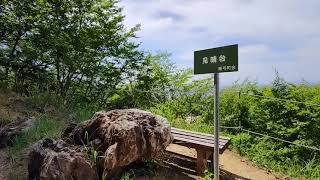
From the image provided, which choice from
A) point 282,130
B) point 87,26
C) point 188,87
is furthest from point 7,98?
point 282,130

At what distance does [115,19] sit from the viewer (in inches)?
442

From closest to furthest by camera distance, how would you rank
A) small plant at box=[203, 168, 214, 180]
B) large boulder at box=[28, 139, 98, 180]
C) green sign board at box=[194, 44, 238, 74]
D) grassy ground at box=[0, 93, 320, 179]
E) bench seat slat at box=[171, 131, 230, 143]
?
green sign board at box=[194, 44, 238, 74] → large boulder at box=[28, 139, 98, 180] → small plant at box=[203, 168, 214, 180] → bench seat slat at box=[171, 131, 230, 143] → grassy ground at box=[0, 93, 320, 179]

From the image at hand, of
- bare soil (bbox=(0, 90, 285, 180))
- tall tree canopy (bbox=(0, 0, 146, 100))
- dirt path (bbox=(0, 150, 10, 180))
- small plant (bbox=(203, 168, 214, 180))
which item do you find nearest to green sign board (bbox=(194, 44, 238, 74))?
small plant (bbox=(203, 168, 214, 180))

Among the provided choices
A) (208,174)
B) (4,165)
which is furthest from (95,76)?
(208,174)

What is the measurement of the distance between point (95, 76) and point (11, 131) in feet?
16.9

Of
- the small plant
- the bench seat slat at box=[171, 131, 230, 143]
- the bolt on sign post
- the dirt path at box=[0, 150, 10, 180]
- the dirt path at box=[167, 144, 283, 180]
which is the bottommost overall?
the dirt path at box=[167, 144, 283, 180]

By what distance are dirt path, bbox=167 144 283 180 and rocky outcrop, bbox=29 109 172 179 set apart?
1363 mm

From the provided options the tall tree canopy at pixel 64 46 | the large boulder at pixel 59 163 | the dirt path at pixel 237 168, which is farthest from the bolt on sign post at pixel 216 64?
the tall tree canopy at pixel 64 46

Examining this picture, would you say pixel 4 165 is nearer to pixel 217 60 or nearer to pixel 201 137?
pixel 201 137

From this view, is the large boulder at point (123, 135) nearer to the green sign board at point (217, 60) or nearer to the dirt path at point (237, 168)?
the green sign board at point (217, 60)

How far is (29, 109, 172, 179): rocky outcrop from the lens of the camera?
13.7 ft

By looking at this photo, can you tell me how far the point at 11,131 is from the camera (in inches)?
237

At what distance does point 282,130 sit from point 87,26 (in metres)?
7.17

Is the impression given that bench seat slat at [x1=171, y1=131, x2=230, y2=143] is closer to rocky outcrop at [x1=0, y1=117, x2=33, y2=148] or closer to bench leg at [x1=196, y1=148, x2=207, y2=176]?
bench leg at [x1=196, y1=148, x2=207, y2=176]
